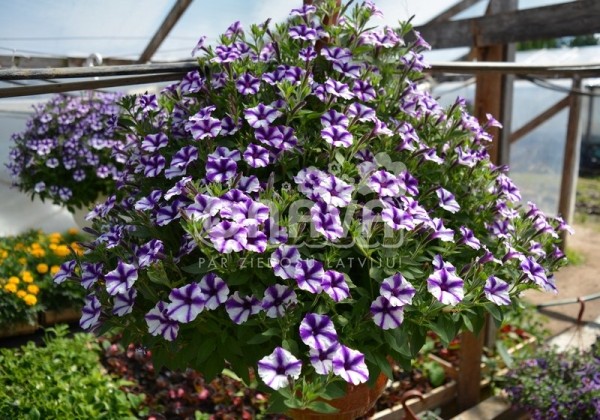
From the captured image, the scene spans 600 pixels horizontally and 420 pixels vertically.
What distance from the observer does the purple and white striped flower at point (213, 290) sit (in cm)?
103

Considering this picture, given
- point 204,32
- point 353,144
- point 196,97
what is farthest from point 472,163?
point 204,32

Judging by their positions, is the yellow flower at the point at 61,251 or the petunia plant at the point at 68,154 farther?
the yellow flower at the point at 61,251

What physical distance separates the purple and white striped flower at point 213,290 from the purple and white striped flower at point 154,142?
1.32 feet

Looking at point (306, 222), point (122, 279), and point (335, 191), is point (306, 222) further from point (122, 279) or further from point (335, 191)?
point (122, 279)

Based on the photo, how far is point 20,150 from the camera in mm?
3297

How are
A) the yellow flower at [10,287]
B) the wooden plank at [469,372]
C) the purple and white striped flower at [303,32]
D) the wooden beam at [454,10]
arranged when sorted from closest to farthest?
the purple and white striped flower at [303,32] → the wooden plank at [469,372] → the yellow flower at [10,287] → the wooden beam at [454,10]

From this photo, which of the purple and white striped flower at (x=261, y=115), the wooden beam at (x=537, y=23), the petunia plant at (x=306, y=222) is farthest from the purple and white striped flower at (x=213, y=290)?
the wooden beam at (x=537, y=23)

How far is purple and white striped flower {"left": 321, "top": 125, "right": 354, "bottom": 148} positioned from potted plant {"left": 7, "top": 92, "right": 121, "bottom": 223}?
2.19 m

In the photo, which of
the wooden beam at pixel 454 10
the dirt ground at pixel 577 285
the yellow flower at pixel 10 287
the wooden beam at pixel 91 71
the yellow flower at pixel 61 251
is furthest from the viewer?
the wooden beam at pixel 454 10

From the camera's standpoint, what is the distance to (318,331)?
1.03 metres

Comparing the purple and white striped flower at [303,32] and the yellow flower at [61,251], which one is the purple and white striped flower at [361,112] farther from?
the yellow flower at [61,251]

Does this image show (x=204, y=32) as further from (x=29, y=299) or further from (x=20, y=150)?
(x=29, y=299)

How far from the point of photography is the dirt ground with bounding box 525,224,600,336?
3643mm

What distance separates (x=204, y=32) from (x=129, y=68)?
109 inches
